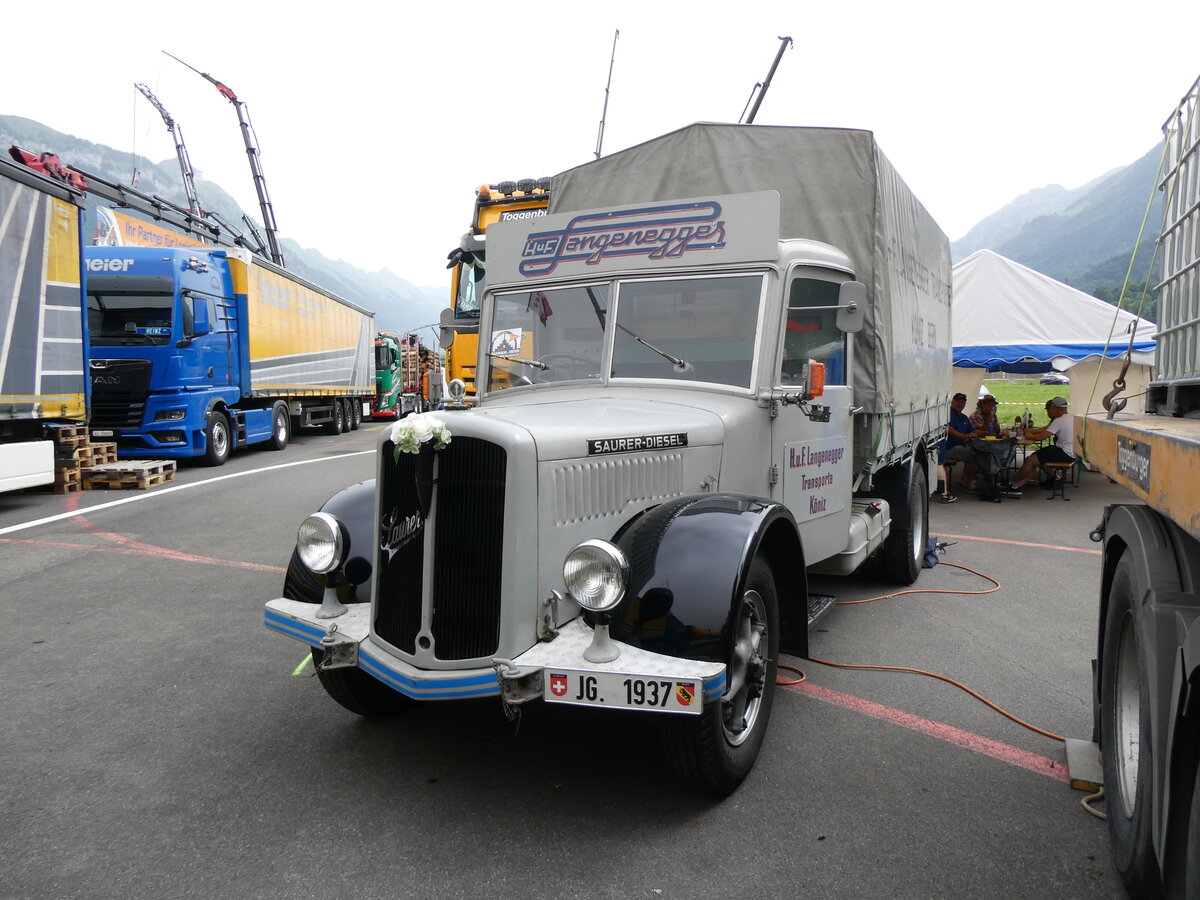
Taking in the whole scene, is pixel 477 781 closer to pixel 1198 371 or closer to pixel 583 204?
pixel 1198 371

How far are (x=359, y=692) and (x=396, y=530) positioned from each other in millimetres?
924

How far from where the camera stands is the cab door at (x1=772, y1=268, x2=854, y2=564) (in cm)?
435

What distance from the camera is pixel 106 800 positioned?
3.12 m

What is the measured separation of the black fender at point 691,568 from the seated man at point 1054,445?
33.3 feet

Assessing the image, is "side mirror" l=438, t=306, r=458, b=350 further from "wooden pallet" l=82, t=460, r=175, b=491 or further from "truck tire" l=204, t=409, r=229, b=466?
"truck tire" l=204, t=409, r=229, b=466

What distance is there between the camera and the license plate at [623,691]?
8.79 ft

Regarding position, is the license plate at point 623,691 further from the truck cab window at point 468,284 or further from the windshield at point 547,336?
the truck cab window at point 468,284

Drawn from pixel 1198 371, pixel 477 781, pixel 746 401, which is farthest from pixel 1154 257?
pixel 477 781

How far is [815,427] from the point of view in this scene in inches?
185

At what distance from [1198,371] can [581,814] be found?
2.60 metres

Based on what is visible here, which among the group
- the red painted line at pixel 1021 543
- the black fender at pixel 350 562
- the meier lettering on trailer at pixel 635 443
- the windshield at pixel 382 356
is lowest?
the red painted line at pixel 1021 543

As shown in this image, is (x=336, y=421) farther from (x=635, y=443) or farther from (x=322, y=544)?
(x=635, y=443)

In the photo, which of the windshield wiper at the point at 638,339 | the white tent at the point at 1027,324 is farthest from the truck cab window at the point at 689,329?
the white tent at the point at 1027,324

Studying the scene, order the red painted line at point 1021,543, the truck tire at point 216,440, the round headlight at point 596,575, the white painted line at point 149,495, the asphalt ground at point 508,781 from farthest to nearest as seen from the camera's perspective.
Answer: the truck tire at point 216,440, the white painted line at point 149,495, the red painted line at point 1021,543, the round headlight at point 596,575, the asphalt ground at point 508,781
